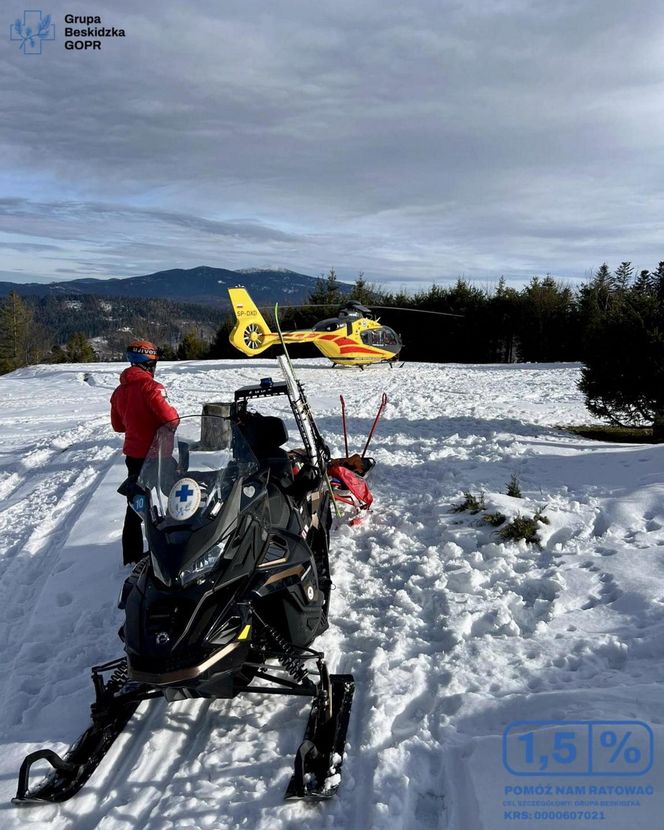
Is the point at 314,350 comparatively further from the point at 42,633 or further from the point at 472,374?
the point at 42,633

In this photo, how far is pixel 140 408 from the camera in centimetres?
509

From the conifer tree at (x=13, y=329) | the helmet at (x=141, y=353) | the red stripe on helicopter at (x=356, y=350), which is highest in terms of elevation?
the helmet at (x=141, y=353)

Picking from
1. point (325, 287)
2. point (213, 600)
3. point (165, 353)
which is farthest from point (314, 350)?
point (213, 600)

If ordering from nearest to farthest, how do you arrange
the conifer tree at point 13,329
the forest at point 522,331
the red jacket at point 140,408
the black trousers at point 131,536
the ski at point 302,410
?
the ski at point 302,410 → the red jacket at point 140,408 → the black trousers at point 131,536 → the forest at point 522,331 → the conifer tree at point 13,329

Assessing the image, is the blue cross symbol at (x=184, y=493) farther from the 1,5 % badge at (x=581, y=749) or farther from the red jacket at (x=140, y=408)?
the 1,5 % badge at (x=581, y=749)

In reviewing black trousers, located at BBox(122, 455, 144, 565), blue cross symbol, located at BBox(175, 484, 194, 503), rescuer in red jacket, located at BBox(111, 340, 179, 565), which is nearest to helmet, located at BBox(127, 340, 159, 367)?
rescuer in red jacket, located at BBox(111, 340, 179, 565)

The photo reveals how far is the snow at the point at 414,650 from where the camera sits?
2746 mm

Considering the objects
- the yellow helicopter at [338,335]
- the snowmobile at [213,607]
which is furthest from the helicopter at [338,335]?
the snowmobile at [213,607]

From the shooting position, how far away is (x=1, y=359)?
5494 cm

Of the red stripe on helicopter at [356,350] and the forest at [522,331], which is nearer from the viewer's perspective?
the forest at [522,331]

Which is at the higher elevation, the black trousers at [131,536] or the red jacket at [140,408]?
the red jacket at [140,408]

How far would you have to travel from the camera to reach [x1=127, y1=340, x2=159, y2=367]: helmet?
198 inches

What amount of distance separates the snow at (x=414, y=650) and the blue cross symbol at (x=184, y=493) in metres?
1.36

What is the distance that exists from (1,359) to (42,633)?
58602 mm
